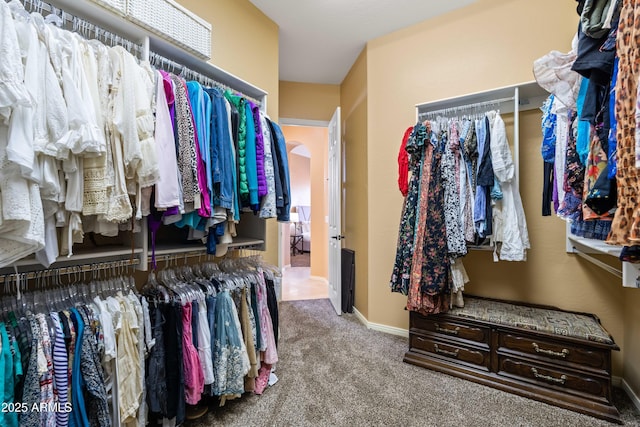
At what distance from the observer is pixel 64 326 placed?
1.04 m

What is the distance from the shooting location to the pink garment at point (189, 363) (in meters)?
1.40

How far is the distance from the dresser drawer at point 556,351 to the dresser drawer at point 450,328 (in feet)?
0.35

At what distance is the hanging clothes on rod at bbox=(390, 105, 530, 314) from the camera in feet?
6.33

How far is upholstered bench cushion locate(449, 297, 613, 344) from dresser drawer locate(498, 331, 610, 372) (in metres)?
0.07

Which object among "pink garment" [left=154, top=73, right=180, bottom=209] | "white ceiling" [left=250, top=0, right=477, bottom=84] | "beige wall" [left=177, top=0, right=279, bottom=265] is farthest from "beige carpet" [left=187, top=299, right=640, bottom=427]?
"white ceiling" [left=250, top=0, right=477, bottom=84]

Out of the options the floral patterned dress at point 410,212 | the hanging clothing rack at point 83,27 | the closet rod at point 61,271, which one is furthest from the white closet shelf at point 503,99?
the closet rod at point 61,271

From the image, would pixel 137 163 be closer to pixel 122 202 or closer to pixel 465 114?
pixel 122 202

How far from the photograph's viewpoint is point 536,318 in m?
1.88

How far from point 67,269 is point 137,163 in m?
0.60

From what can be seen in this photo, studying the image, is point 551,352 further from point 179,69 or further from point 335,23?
point 335,23

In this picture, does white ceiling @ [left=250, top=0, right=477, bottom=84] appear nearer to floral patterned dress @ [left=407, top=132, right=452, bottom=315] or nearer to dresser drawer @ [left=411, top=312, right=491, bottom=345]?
floral patterned dress @ [left=407, top=132, right=452, bottom=315]

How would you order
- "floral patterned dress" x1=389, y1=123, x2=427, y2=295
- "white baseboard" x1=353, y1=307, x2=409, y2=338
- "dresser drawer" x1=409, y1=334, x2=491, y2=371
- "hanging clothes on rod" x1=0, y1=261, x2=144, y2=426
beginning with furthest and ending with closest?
"white baseboard" x1=353, y1=307, x2=409, y2=338 → "floral patterned dress" x1=389, y1=123, x2=427, y2=295 → "dresser drawer" x1=409, y1=334, x2=491, y2=371 → "hanging clothes on rod" x1=0, y1=261, x2=144, y2=426

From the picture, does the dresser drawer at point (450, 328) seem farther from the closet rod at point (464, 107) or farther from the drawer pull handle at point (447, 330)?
the closet rod at point (464, 107)

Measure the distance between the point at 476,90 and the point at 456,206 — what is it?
44.3 inches
